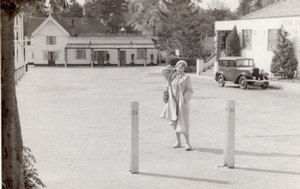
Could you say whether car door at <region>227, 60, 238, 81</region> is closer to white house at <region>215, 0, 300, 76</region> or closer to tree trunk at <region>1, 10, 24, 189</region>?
white house at <region>215, 0, 300, 76</region>

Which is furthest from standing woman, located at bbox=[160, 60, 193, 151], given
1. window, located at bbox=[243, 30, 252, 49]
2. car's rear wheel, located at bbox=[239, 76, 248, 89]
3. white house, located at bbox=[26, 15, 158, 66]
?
white house, located at bbox=[26, 15, 158, 66]

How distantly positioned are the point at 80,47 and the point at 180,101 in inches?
2171

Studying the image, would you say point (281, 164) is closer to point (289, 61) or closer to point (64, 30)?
point (289, 61)

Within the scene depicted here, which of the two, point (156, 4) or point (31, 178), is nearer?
point (31, 178)

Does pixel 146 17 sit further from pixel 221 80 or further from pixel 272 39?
pixel 221 80

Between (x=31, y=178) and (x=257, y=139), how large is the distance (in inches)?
234

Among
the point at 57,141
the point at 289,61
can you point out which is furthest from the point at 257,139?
the point at 289,61

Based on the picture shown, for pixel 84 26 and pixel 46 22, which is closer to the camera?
pixel 46 22

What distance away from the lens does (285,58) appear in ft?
98.0

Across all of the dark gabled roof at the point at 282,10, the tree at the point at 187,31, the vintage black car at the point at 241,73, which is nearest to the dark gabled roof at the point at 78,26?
the tree at the point at 187,31

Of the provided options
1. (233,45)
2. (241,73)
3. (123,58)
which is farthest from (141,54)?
(241,73)

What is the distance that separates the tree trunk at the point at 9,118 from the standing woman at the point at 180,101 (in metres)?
4.47

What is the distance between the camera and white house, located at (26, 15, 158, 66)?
63.4 m

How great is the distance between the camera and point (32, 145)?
10.6m
